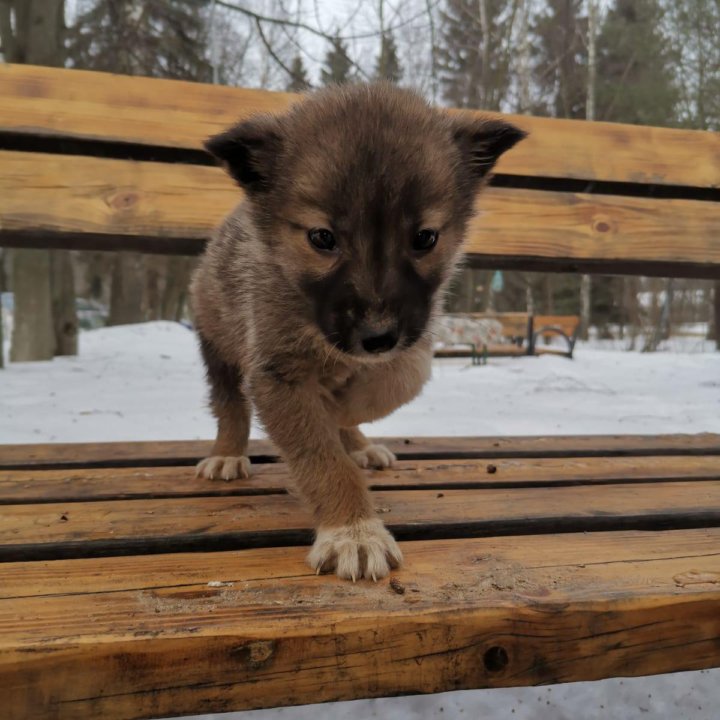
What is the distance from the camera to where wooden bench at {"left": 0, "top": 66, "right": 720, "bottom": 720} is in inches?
49.2

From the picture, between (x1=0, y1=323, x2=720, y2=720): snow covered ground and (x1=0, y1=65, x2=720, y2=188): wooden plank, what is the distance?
5.57ft

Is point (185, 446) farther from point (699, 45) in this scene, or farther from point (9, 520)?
point (699, 45)

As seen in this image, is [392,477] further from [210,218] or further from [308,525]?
[210,218]

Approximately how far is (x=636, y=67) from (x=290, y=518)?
2399 centimetres

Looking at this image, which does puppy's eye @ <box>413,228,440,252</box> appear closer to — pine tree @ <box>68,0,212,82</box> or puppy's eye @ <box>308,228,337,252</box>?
puppy's eye @ <box>308,228,337,252</box>

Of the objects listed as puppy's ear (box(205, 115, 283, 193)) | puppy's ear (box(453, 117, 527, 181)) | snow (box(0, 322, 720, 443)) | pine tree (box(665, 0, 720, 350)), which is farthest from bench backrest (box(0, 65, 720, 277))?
pine tree (box(665, 0, 720, 350))

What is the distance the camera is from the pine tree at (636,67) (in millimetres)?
19078

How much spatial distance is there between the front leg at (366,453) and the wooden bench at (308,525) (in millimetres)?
168

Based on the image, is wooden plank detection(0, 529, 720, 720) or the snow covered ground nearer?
wooden plank detection(0, 529, 720, 720)

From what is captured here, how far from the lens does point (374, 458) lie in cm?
283

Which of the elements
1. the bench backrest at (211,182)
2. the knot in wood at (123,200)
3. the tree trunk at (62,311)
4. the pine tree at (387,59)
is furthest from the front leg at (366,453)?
the tree trunk at (62,311)

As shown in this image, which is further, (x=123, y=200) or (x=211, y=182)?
(x=211, y=182)

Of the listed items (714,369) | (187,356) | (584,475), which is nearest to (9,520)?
(584,475)

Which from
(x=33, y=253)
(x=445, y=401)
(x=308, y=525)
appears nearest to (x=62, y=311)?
(x=33, y=253)
